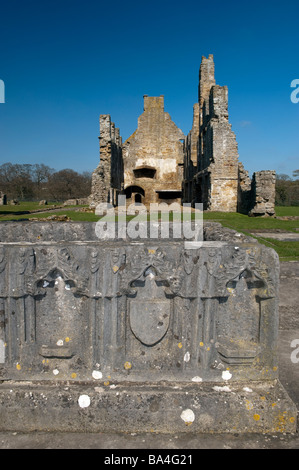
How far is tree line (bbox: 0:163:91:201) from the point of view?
4644 cm

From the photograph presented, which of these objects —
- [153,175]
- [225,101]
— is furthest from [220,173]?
[153,175]

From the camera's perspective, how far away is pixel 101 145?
76.7ft

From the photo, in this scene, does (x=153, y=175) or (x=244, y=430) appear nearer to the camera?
(x=244, y=430)

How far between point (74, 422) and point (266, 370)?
1.30 metres

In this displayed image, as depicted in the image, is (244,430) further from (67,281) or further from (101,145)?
(101,145)

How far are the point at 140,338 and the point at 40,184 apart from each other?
5467 centimetres

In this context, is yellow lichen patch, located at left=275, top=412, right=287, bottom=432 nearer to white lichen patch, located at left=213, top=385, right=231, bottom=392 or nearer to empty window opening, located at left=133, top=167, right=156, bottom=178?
white lichen patch, located at left=213, top=385, right=231, bottom=392

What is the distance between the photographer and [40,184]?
174ft

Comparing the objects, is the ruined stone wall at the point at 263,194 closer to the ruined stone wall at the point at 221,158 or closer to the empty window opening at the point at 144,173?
the ruined stone wall at the point at 221,158

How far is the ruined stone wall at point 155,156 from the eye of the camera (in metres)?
30.5

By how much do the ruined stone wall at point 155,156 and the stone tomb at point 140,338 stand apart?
28484mm

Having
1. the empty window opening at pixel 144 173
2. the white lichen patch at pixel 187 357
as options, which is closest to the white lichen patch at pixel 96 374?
the white lichen patch at pixel 187 357

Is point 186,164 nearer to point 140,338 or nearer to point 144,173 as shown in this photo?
point 144,173

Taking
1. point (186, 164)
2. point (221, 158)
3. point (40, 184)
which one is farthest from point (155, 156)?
point (40, 184)
